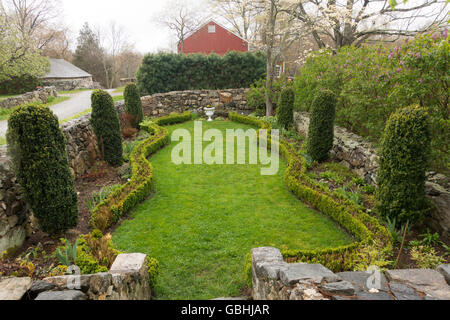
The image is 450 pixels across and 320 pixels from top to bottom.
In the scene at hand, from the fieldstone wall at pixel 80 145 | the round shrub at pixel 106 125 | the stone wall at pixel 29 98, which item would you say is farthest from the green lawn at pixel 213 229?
the stone wall at pixel 29 98

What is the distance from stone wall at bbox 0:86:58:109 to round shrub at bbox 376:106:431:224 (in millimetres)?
14167

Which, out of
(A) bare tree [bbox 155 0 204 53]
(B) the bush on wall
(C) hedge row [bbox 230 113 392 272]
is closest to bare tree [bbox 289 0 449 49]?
(B) the bush on wall

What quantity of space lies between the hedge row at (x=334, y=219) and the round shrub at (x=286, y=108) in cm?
342

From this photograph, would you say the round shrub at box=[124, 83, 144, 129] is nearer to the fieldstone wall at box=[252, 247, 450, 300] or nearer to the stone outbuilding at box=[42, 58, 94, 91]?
the fieldstone wall at box=[252, 247, 450, 300]

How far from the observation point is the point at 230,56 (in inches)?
625

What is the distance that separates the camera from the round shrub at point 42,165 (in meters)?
4.00

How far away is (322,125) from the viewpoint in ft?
24.0

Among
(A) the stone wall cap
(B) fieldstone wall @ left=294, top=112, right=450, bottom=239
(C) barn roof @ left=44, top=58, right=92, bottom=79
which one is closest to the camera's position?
(A) the stone wall cap

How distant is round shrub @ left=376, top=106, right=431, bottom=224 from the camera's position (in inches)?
164

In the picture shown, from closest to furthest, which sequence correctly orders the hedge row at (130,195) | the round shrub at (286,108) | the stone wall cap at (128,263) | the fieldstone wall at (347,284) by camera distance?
the fieldstone wall at (347,284) < the stone wall cap at (128,263) < the hedge row at (130,195) < the round shrub at (286,108)

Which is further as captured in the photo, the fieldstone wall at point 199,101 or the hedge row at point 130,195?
the fieldstone wall at point 199,101

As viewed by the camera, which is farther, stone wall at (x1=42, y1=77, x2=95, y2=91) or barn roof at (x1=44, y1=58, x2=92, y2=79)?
barn roof at (x1=44, y1=58, x2=92, y2=79)

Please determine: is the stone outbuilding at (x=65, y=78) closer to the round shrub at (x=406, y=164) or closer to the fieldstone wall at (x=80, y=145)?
the fieldstone wall at (x=80, y=145)
